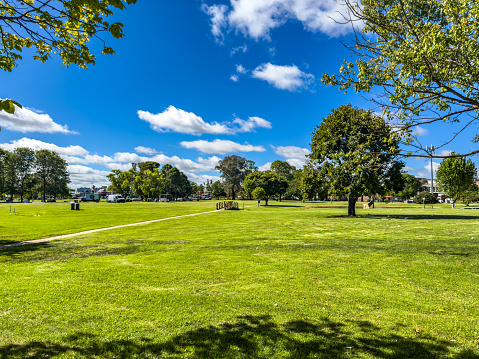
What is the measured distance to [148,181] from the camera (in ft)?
283

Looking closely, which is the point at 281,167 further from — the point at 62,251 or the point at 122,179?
the point at 62,251

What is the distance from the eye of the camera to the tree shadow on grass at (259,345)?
3625 millimetres

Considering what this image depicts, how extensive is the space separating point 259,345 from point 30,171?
98.4m

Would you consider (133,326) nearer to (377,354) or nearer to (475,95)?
(377,354)

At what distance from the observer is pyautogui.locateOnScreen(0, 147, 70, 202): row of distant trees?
75.5 metres

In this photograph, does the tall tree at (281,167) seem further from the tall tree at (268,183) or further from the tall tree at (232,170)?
the tall tree at (268,183)

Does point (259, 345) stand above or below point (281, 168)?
below

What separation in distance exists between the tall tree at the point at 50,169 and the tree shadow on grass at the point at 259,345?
91.6 m

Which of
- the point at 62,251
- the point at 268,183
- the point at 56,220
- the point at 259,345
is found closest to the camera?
the point at 259,345

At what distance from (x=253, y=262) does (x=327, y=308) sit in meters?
3.70

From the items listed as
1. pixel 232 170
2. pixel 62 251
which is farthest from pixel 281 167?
pixel 62 251

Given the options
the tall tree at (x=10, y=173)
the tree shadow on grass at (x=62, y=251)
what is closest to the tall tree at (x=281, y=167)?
the tall tree at (x=10, y=173)

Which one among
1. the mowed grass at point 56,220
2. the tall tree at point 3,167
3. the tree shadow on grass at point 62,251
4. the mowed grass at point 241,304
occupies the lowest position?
the mowed grass at point 56,220

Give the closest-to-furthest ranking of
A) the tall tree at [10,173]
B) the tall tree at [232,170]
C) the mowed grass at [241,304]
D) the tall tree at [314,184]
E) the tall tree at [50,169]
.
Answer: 1. the mowed grass at [241,304]
2. the tall tree at [314,184]
3. the tall tree at [10,173]
4. the tall tree at [50,169]
5. the tall tree at [232,170]
